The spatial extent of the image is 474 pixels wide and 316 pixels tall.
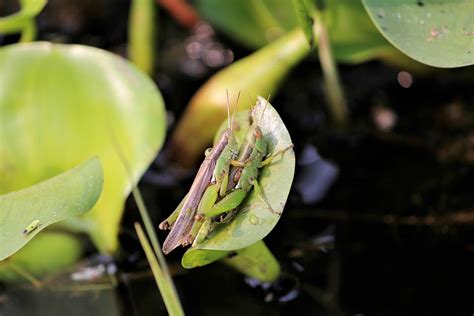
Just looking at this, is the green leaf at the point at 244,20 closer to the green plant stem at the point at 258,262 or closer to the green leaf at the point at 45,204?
the green plant stem at the point at 258,262

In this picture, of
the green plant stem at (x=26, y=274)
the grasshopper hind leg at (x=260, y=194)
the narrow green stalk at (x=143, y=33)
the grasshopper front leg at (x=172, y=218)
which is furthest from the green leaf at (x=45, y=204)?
the narrow green stalk at (x=143, y=33)

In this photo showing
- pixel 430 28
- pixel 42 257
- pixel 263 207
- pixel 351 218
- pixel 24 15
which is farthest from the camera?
pixel 351 218

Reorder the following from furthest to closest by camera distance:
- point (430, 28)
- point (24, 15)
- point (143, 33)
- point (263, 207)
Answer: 1. point (143, 33)
2. point (24, 15)
3. point (430, 28)
4. point (263, 207)

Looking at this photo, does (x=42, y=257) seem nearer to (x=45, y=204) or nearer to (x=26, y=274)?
(x=26, y=274)

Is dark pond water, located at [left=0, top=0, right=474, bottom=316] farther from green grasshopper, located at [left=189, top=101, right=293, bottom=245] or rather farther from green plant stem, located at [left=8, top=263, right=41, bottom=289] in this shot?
green grasshopper, located at [left=189, top=101, right=293, bottom=245]

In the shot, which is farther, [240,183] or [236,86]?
[236,86]

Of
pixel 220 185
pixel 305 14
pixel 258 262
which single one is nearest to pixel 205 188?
pixel 220 185

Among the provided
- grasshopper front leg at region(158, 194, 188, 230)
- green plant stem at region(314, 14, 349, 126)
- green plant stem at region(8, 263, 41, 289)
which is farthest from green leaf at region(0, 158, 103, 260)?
green plant stem at region(314, 14, 349, 126)
